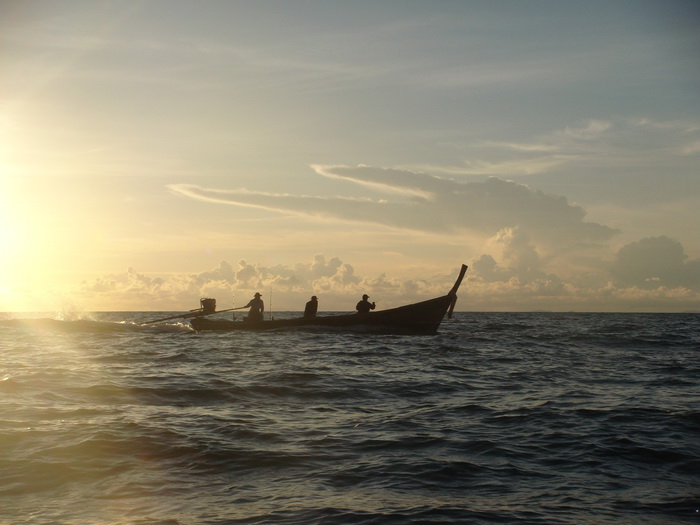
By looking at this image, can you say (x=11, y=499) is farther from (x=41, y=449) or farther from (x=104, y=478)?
(x=41, y=449)

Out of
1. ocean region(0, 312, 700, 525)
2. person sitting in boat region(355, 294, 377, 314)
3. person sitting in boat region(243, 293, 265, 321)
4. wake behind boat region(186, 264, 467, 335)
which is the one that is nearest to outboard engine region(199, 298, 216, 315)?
person sitting in boat region(243, 293, 265, 321)

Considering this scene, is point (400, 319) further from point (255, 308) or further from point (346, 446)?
point (346, 446)

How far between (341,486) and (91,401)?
7.77 meters

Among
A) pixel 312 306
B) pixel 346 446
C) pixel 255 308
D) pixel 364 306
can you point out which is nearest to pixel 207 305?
pixel 255 308

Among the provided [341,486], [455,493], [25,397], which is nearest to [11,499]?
[341,486]

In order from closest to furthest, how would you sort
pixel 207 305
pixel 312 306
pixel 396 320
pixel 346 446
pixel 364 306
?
pixel 346 446
pixel 396 320
pixel 364 306
pixel 312 306
pixel 207 305

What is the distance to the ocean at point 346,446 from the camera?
6.95 metres

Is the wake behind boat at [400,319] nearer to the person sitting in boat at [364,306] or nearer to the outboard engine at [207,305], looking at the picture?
the person sitting in boat at [364,306]

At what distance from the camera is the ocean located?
6945mm

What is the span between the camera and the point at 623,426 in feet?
36.1

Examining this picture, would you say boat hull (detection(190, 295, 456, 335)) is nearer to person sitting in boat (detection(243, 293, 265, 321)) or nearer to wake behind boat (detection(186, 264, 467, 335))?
wake behind boat (detection(186, 264, 467, 335))

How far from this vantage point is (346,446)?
9.59m

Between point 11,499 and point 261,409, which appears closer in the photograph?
point 11,499

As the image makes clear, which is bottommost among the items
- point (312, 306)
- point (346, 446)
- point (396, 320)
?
point (346, 446)
